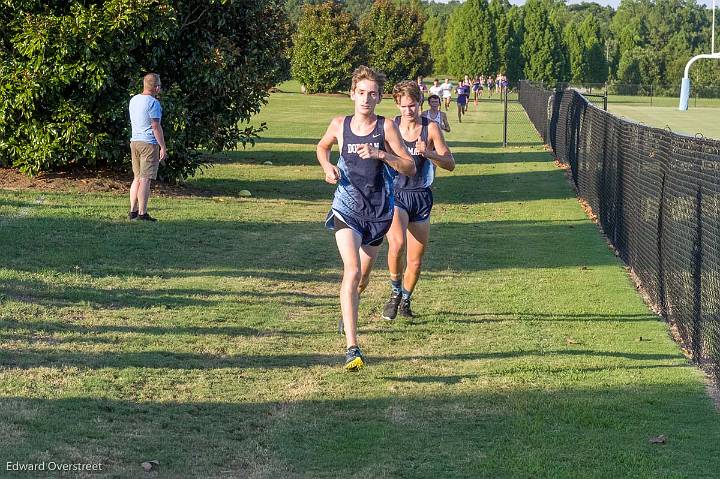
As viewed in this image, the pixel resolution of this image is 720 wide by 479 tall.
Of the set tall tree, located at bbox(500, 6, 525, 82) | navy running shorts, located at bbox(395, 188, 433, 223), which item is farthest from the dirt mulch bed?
tall tree, located at bbox(500, 6, 525, 82)

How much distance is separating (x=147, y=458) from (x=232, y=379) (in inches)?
69.5

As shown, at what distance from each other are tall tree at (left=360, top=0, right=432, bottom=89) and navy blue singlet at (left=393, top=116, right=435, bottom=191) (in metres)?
68.4

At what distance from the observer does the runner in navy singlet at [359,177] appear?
26.5ft

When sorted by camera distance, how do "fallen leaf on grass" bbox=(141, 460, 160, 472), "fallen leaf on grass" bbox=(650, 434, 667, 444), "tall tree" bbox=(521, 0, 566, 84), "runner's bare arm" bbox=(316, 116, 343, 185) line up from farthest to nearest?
"tall tree" bbox=(521, 0, 566, 84) < "runner's bare arm" bbox=(316, 116, 343, 185) < "fallen leaf on grass" bbox=(650, 434, 667, 444) < "fallen leaf on grass" bbox=(141, 460, 160, 472)

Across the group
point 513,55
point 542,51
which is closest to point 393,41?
point 513,55

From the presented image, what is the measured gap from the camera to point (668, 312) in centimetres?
1041

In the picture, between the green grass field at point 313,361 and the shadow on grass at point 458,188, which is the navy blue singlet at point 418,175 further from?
the shadow on grass at point 458,188

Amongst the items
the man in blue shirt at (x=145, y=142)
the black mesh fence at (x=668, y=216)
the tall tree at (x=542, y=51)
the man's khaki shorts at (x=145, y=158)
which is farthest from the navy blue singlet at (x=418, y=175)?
the tall tree at (x=542, y=51)

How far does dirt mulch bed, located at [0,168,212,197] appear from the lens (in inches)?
711

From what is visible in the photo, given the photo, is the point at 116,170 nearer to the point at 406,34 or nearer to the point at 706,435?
the point at 706,435

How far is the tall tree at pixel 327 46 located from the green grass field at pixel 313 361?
55.5 meters

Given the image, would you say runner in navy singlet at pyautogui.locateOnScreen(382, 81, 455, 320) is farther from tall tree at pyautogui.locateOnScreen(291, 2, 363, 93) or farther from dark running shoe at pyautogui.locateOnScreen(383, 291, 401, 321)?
tall tree at pyautogui.locateOnScreen(291, 2, 363, 93)

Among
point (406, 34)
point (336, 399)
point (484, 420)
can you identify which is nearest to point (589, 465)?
point (484, 420)

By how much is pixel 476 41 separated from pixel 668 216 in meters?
83.9
